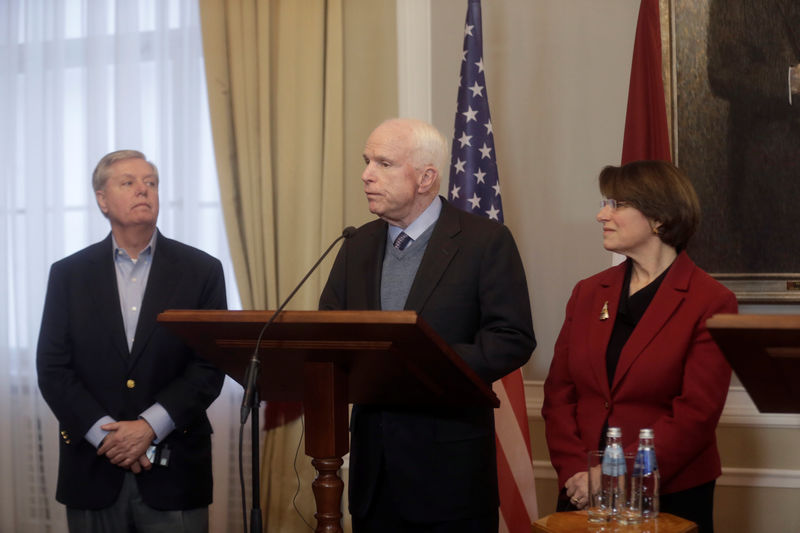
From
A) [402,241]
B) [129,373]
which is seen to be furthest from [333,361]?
[129,373]

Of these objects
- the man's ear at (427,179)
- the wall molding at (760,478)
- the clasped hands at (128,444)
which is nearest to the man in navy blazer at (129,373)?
the clasped hands at (128,444)

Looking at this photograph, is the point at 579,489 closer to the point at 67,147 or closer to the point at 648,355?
the point at 648,355

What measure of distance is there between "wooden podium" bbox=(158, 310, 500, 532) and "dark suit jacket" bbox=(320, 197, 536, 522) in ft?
0.58

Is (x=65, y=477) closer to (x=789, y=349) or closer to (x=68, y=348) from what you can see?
(x=68, y=348)

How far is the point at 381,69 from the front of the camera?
14.6 ft

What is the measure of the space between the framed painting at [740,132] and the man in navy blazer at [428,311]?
1692 mm

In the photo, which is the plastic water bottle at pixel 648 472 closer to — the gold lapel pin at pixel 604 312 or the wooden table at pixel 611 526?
the wooden table at pixel 611 526

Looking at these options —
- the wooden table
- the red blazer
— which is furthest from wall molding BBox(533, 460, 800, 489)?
the wooden table

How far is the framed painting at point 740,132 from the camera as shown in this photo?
379 centimetres

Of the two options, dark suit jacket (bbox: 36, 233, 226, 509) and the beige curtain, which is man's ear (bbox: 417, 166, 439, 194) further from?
the beige curtain

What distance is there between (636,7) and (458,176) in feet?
3.97

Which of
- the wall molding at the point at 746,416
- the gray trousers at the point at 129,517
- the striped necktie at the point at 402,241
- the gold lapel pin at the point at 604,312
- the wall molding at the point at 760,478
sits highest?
the striped necktie at the point at 402,241

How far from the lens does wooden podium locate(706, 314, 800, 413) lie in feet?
5.24

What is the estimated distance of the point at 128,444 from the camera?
2861 mm
